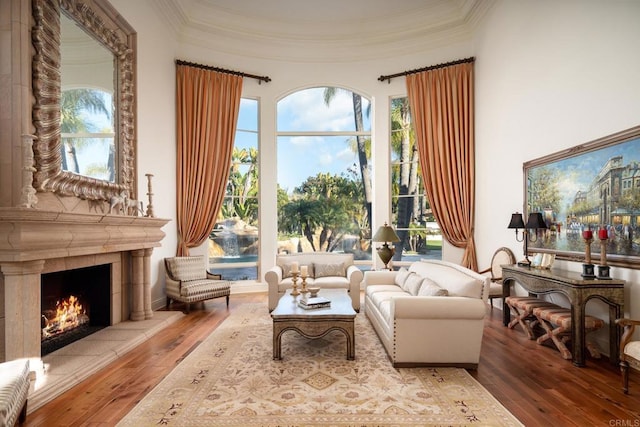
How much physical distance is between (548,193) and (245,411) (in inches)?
165

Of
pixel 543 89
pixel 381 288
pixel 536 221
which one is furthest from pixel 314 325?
pixel 543 89

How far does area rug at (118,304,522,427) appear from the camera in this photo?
2.47 m

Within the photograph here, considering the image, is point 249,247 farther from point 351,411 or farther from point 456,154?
point 351,411

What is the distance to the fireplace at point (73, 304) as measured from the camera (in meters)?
3.80

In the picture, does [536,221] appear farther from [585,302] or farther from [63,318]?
[63,318]

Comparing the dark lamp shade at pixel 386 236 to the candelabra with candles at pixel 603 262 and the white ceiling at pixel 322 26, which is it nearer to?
the candelabra with candles at pixel 603 262

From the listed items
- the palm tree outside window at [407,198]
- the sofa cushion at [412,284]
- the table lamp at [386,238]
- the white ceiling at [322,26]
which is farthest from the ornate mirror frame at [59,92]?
the palm tree outside window at [407,198]

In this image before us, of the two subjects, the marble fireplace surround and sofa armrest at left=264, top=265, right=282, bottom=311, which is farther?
sofa armrest at left=264, top=265, right=282, bottom=311

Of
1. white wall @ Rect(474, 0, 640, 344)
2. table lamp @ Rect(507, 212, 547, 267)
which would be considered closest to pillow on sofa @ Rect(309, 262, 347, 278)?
white wall @ Rect(474, 0, 640, 344)

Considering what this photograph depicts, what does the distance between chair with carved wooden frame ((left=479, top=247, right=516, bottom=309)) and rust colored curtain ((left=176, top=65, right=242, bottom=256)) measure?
4.72 meters

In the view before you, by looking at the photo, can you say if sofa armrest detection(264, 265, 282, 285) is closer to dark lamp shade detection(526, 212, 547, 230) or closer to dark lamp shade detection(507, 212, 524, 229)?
dark lamp shade detection(507, 212, 524, 229)

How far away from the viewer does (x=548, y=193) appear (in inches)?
177

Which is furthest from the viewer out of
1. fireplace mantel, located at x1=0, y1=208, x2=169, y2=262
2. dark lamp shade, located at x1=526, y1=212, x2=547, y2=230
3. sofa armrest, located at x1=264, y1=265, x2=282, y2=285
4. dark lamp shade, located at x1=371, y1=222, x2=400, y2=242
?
dark lamp shade, located at x1=371, y1=222, x2=400, y2=242

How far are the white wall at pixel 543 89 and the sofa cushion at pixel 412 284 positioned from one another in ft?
5.57
